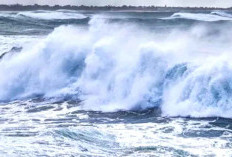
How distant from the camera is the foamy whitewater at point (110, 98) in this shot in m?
11.7

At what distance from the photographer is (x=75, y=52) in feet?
65.3

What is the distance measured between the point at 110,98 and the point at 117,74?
1430 millimetres

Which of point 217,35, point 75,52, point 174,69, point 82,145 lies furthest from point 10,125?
point 217,35

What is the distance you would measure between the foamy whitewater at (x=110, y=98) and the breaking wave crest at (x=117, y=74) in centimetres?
3

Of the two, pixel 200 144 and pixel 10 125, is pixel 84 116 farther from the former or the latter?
pixel 200 144

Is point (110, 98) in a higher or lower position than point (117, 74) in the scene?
lower

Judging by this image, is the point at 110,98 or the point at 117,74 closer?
the point at 110,98

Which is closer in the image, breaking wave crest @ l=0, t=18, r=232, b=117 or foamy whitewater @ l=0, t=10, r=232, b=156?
foamy whitewater @ l=0, t=10, r=232, b=156

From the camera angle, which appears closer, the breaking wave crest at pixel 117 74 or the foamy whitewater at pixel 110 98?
the foamy whitewater at pixel 110 98

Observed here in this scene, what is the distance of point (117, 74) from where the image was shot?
697 inches

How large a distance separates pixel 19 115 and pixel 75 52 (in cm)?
578

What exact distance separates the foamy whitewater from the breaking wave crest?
0.03 m

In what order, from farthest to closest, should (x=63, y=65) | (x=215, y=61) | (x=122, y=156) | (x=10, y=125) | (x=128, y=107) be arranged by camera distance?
(x=63, y=65)
(x=215, y=61)
(x=128, y=107)
(x=10, y=125)
(x=122, y=156)

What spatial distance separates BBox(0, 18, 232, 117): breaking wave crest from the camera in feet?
50.1
